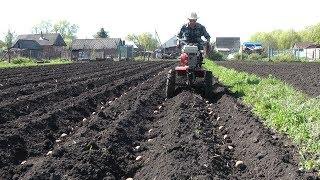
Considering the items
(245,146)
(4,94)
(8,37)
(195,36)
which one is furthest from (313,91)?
(8,37)

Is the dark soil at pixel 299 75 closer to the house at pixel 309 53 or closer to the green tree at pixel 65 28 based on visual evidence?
the house at pixel 309 53

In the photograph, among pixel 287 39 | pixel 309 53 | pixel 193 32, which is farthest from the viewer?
pixel 287 39

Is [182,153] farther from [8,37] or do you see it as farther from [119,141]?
[8,37]

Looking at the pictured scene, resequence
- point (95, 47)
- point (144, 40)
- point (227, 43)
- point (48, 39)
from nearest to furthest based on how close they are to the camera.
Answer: point (95, 47), point (48, 39), point (227, 43), point (144, 40)

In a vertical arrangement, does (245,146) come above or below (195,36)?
below

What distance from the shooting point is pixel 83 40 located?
289 feet

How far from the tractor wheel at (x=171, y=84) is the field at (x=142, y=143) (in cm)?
98

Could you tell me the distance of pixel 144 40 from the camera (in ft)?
388

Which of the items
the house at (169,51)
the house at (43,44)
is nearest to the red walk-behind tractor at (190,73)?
the house at (169,51)

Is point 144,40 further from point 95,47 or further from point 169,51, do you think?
point 169,51

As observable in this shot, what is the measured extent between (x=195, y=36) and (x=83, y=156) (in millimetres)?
7383

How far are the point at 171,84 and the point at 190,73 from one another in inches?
24.9

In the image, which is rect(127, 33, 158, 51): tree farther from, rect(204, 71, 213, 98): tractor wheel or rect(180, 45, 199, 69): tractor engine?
rect(180, 45, 199, 69): tractor engine

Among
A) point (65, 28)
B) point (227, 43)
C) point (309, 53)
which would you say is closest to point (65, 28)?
point (65, 28)
